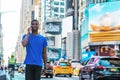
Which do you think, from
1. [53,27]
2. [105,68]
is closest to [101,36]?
[105,68]

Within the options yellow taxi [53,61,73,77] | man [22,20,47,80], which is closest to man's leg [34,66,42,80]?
man [22,20,47,80]

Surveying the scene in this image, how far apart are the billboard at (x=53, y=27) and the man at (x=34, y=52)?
138 metres

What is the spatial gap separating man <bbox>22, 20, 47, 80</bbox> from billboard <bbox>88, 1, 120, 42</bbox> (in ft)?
225

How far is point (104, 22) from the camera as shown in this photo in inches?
3076

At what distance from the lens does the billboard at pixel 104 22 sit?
77.5 m

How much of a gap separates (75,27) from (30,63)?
4129 inches

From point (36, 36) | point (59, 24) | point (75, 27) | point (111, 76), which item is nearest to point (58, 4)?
point (59, 24)

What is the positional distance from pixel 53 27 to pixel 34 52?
140397 mm

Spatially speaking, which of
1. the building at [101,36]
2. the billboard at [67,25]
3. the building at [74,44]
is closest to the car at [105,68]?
the building at [101,36]

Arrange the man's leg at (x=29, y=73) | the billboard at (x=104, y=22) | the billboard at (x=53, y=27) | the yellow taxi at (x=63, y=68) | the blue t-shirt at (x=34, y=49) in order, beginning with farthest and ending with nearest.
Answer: the billboard at (x=53, y=27) < the billboard at (x=104, y=22) < the yellow taxi at (x=63, y=68) < the blue t-shirt at (x=34, y=49) < the man's leg at (x=29, y=73)

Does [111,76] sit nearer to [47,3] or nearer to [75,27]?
[75,27]

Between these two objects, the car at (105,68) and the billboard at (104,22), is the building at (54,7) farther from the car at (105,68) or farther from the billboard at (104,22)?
the car at (105,68)

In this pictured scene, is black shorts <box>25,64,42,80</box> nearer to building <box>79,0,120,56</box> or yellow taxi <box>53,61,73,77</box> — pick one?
yellow taxi <box>53,61,73,77</box>

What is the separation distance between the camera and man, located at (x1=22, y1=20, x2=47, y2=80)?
28.9ft
